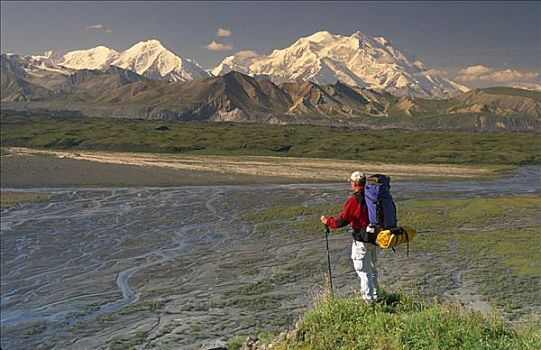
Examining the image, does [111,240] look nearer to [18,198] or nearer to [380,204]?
[18,198]

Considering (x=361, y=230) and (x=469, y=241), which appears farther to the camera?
(x=469, y=241)

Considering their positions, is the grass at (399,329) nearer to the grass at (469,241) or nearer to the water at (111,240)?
the grass at (469,241)

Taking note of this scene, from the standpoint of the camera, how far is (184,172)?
258 ft

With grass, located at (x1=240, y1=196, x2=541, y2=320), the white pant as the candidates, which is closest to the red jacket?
the white pant

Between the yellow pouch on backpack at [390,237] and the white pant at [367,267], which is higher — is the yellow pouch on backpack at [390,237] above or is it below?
above

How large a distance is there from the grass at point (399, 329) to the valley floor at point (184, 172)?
55584 mm

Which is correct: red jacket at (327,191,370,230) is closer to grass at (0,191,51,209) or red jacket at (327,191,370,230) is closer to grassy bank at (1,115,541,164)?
grass at (0,191,51,209)

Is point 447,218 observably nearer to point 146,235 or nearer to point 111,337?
point 146,235

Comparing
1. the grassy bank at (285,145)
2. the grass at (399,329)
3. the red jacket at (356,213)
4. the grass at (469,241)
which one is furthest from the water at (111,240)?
the grassy bank at (285,145)

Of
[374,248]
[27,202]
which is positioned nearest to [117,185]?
[27,202]

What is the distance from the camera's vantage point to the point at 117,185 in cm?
6431

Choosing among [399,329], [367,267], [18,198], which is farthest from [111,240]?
[399,329]

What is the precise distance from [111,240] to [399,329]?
A: 26.8 meters

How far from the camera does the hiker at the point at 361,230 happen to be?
11.6 metres
